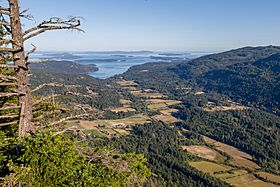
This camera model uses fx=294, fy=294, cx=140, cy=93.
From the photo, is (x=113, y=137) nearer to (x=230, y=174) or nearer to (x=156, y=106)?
(x=230, y=174)

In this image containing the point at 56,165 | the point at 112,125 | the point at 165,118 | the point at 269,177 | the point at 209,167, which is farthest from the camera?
the point at 165,118

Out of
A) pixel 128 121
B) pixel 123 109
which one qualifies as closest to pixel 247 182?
pixel 128 121

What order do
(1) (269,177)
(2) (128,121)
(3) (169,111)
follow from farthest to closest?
(3) (169,111), (2) (128,121), (1) (269,177)

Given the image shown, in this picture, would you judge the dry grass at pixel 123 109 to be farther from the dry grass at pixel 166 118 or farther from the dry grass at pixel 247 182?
the dry grass at pixel 247 182

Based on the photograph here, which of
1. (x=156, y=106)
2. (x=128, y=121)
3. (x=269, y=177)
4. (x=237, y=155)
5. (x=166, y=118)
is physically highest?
(x=128, y=121)

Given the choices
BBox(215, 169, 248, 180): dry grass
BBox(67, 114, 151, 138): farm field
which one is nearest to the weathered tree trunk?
BBox(215, 169, 248, 180): dry grass

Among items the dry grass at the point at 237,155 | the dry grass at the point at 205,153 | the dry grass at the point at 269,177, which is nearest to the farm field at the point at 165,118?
the dry grass at the point at 237,155
